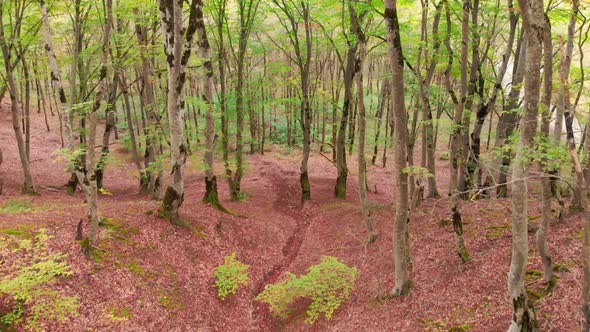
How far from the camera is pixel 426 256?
9.91 meters

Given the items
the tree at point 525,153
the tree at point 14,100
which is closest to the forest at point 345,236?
the tree at point 525,153

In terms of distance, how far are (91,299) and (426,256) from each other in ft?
26.8

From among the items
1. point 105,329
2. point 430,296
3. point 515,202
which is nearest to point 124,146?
point 105,329

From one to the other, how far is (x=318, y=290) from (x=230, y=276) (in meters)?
2.85

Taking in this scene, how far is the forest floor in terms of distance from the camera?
23.4ft

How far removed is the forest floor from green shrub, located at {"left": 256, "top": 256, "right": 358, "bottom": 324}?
297 mm

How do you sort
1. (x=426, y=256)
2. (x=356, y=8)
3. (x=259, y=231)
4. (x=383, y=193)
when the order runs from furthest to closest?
1. (x=383, y=193)
2. (x=259, y=231)
3. (x=356, y=8)
4. (x=426, y=256)

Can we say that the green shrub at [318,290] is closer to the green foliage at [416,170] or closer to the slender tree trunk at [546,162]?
the green foliage at [416,170]

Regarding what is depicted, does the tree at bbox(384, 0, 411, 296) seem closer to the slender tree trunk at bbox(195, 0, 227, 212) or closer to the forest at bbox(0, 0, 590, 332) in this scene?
the forest at bbox(0, 0, 590, 332)


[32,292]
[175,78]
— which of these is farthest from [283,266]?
[32,292]

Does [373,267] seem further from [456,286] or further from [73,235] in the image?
[73,235]

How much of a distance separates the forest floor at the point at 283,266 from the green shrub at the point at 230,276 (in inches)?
7.0

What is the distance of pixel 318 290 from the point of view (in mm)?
9328

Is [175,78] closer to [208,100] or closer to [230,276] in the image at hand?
[208,100]
